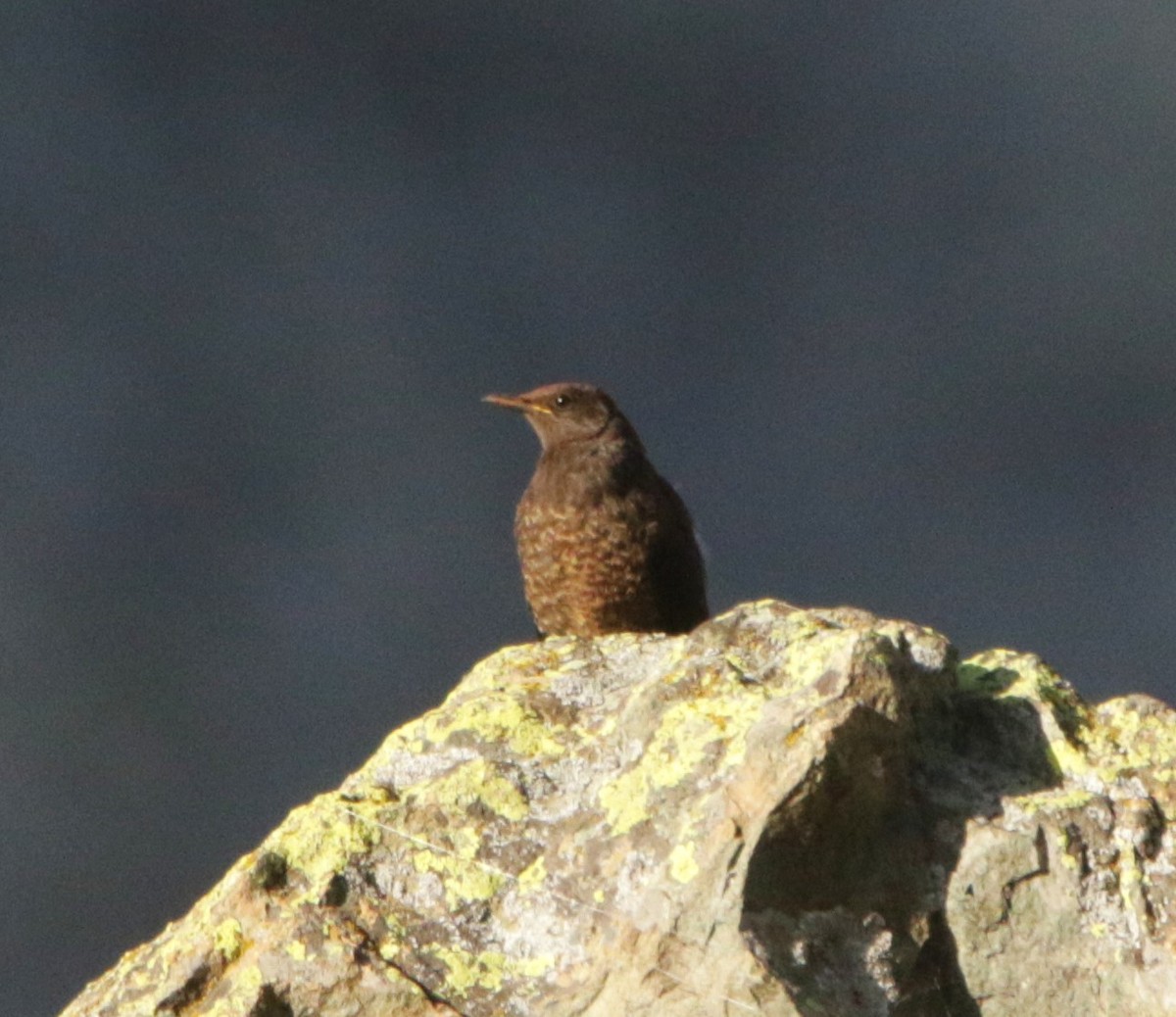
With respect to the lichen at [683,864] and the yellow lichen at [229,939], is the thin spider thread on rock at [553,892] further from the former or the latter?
the yellow lichen at [229,939]

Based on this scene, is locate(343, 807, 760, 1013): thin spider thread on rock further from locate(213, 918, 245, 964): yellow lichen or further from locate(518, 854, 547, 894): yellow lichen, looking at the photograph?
locate(213, 918, 245, 964): yellow lichen

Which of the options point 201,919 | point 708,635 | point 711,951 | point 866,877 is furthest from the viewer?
point 708,635

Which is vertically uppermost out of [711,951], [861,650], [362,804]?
[861,650]

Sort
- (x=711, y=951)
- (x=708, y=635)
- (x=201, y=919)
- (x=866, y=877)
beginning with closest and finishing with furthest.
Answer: (x=711, y=951), (x=866, y=877), (x=201, y=919), (x=708, y=635)

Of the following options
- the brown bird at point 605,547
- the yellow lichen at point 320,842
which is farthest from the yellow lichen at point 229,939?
the brown bird at point 605,547

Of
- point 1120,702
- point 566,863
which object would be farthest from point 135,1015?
point 1120,702

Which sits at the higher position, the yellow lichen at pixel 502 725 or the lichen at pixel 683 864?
the yellow lichen at pixel 502 725

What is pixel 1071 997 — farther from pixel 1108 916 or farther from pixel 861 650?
pixel 861 650

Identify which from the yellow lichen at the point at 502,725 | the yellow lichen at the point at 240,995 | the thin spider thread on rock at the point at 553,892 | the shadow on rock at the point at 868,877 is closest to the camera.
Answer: the thin spider thread on rock at the point at 553,892
